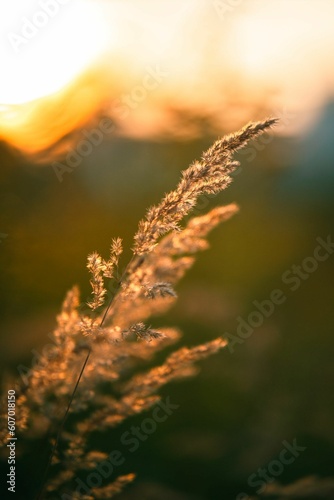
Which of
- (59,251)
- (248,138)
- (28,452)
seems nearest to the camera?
(248,138)

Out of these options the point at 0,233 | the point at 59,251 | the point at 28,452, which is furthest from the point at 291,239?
the point at 28,452

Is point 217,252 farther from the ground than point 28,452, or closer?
farther from the ground

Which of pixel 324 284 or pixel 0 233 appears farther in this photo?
pixel 324 284

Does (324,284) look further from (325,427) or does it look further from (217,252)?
(325,427)

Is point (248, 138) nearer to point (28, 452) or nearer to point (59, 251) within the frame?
point (28, 452)

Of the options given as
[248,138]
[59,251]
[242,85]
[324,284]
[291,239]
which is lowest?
[248,138]

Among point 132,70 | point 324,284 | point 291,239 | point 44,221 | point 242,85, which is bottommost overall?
point 324,284

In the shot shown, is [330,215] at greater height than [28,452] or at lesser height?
greater

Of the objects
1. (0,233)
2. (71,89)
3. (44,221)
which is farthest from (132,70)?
(0,233)

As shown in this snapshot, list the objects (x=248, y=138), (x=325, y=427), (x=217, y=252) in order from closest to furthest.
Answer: (x=248, y=138) < (x=325, y=427) < (x=217, y=252)
